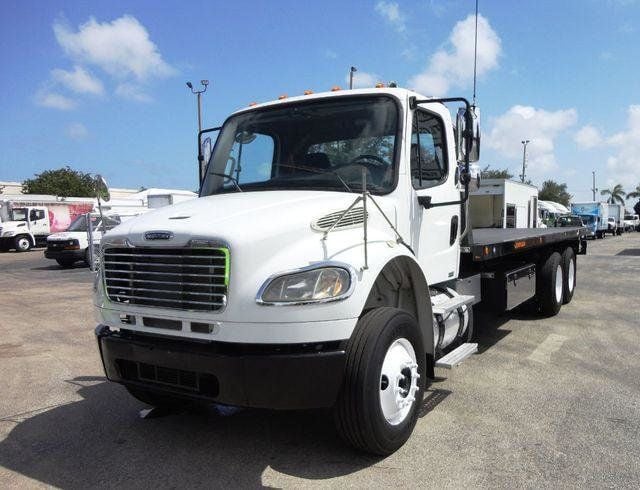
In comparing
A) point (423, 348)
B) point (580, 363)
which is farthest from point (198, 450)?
point (580, 363)

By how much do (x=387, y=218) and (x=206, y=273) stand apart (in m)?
1.35

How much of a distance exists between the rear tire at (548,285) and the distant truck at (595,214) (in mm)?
38604

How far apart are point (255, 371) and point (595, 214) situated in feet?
158

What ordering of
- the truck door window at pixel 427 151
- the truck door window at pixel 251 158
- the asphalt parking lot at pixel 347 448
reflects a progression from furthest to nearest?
the truck door window at pixel 251 158 → the truck door window at pixel 427 151 → the asphalt parking lot at pixel 347 448

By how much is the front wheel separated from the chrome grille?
1216 inches

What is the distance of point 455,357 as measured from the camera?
4.38 meters

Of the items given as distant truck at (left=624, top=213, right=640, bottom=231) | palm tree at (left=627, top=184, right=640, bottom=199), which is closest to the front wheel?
distant truck at (left=624, top=213, right=640, bottom=231)

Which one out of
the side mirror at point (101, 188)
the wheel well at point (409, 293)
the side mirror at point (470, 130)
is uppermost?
the side mirror at point (470, 130)

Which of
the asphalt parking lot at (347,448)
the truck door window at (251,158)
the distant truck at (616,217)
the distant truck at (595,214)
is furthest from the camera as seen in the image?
the distant truck at (616,217)

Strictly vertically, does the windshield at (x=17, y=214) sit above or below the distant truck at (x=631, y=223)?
above

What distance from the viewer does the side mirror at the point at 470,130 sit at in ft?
13.6

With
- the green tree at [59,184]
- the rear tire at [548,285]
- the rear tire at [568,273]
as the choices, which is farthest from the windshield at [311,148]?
the green tree at [59,184]

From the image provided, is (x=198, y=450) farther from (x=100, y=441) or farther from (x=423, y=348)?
(x=423, y=348)

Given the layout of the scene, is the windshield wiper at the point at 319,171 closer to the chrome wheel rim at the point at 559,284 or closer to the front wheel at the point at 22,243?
the chrome wheel rim at the point at 559,284
